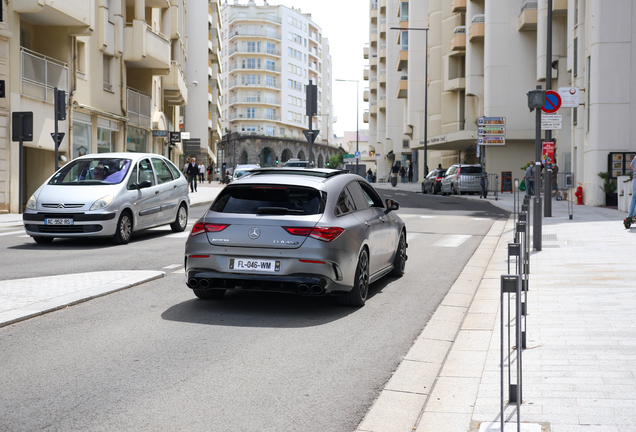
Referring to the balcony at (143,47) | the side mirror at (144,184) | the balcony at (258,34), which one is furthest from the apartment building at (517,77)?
the balcony at (258,34)

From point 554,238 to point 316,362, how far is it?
399 inches

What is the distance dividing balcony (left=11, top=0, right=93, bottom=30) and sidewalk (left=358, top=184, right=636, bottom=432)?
16.9m

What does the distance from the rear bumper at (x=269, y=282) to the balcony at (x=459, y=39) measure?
46999 millimetres

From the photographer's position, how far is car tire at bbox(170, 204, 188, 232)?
16.2 m

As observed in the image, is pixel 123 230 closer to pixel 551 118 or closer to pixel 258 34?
pixel 551 118

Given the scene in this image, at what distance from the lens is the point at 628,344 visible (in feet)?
18.7

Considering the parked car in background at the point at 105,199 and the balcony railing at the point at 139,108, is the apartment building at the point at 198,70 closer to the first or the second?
the balcony railing at the point at 139,108

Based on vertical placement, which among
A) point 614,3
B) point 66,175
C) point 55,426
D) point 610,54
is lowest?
point 55,426

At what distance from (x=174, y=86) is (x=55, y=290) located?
3377cm

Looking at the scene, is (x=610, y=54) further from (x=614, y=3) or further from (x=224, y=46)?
(x=224, y=46)

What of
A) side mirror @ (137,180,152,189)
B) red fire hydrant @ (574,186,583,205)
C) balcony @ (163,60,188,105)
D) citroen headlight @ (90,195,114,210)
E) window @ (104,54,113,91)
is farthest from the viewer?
balcony @ (163,60,188,105)

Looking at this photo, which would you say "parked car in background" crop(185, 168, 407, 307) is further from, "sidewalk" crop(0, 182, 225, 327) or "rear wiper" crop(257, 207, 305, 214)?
"sidewalk" crop(0, 182, 225, 327)

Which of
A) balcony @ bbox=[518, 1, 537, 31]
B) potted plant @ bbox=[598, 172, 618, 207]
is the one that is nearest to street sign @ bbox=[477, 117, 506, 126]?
potted plant @ bbox=[598, 172, 618, 207]

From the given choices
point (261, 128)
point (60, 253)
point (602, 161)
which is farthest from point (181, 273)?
point (261, 128)
